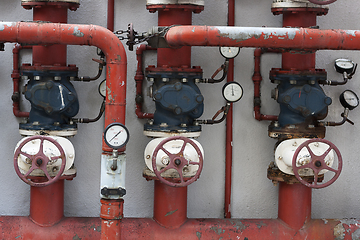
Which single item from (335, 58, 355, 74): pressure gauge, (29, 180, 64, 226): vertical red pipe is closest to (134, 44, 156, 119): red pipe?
(29, 180, 64, 226): vertical red pipe

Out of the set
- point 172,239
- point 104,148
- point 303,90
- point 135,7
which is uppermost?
point 135,7

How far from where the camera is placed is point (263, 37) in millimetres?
1793

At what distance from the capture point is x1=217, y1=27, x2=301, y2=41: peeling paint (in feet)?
5.87

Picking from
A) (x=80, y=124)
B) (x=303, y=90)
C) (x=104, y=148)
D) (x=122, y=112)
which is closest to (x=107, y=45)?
(x=122, y=112)

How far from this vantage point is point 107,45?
1.85 metres

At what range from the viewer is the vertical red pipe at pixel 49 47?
208 cm

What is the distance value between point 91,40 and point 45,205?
0.91 metres

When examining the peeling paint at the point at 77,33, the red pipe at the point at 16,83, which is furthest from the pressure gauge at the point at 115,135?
the red pipe at the point at 16,83

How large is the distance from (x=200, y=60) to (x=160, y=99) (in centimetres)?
45

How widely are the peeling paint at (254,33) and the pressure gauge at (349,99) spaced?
68 cm

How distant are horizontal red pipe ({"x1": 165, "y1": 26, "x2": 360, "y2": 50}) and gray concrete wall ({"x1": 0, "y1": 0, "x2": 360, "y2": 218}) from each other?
53cm

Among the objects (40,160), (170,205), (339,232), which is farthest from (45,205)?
(339,232)

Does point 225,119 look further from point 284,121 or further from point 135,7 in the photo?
point 135,7

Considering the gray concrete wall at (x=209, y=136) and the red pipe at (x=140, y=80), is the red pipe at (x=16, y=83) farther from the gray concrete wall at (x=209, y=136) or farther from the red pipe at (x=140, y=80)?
the red pipe at (x=140, y=80)
